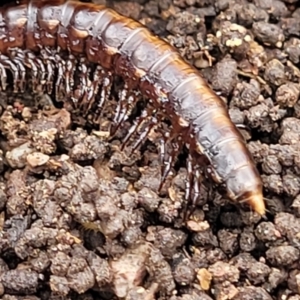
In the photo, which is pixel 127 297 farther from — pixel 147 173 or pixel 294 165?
pixel 294 165

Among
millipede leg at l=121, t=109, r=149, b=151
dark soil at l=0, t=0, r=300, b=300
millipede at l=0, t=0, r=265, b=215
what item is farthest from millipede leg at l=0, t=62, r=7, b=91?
millipede leg at l=121, t=109, r=149, b=151

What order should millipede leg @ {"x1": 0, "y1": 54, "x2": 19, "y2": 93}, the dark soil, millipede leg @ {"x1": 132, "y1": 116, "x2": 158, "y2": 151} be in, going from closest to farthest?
the dark soil < millipede leg @ {"x1": 132, "y1": 116, "x2": 158, "y2": 151} < millipede leg @ {"x1": 0, "y1": 54, "x2": 19, "y2": 93}

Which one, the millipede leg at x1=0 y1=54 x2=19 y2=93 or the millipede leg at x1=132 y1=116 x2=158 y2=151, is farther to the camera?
the millipede leg at x1=0 y1=54 x2=19 y2=93

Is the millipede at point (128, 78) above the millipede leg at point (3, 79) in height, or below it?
above

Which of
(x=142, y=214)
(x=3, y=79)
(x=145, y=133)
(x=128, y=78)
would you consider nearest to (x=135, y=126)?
(x=145, y=133)

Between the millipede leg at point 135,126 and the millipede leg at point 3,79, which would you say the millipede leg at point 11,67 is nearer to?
the millipede leg at point 3,79

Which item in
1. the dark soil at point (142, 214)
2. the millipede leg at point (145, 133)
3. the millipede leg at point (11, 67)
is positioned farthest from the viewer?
the millipede leg at point (11, 67)

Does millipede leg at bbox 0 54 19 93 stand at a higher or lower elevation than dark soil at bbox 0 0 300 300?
higher

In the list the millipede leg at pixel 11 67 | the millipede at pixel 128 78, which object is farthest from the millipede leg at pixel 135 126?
the millipede leg at pixel 11 67

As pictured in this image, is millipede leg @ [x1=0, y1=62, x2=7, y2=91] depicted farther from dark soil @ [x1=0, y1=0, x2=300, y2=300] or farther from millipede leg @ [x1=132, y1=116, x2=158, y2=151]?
millipede leg @ [x1=132, y1=116, x2=158, y2=151]
